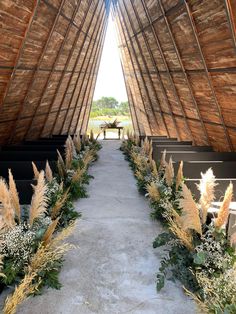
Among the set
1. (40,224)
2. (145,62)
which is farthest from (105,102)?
(40,224)

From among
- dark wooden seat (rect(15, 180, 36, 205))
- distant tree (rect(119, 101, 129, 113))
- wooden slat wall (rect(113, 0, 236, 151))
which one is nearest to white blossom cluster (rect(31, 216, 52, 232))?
dark wooden seat (rect(15, 180, 36, 205))

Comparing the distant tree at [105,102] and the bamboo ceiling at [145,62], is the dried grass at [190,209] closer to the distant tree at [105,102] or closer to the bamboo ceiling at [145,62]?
the bamboo ceiling at [145,62]

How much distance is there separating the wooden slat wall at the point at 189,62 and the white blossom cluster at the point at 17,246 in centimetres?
547

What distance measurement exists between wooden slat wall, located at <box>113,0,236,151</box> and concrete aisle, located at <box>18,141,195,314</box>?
3764 mm

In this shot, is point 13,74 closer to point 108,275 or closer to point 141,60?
point 108,275

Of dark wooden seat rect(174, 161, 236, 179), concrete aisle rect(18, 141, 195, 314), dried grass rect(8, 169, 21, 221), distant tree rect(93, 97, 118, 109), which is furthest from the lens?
distant tree rect(93, 97, 118, 109)

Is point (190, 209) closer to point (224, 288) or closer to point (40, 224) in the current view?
point (224, 288)

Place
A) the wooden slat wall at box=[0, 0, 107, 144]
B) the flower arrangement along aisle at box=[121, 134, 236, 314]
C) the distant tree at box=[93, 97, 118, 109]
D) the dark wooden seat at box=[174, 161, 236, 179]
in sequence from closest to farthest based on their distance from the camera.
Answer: the flower arrangement along aisle at box=[121, 134, 236, 314] → the wooden slat wall at box=[0, 0, 107, 144] → the dark wooden seat at box=[174, 161, 236, 179] → the distant tree at box=[93, 97, 118, 109]

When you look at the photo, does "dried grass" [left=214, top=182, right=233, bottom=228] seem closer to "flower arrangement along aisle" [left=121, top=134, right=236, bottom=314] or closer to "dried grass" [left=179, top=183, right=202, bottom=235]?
"flower arrangement along aisle" [left=121, top=134, right=236, bottom=314]

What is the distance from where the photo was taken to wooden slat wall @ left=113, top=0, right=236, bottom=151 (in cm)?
640

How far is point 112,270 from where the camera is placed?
4.15m

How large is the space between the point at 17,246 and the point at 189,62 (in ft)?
22.2

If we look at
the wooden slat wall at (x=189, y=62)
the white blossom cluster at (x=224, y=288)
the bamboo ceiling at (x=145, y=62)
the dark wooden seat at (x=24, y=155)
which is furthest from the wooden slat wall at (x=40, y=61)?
the white blossom cluster at (x=224, y=288)

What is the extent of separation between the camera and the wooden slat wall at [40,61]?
21.0 feet
